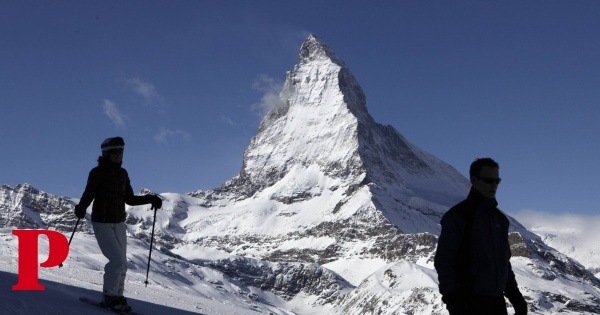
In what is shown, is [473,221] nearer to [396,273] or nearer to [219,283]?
[396,273]

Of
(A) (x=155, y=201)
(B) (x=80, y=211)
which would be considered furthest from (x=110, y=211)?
(A) (x=155, y=201)

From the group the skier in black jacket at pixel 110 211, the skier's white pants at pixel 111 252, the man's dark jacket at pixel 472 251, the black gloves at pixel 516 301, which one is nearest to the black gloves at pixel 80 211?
the skier in black jacket at pixel 110 211

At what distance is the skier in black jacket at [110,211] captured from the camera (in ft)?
30.5

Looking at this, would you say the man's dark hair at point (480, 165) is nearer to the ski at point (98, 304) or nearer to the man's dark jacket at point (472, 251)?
the man's dark jacket at point (472, 251)

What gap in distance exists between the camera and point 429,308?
486 ft

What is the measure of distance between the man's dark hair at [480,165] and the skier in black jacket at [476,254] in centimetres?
1

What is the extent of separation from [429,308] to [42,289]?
144025 millimetres

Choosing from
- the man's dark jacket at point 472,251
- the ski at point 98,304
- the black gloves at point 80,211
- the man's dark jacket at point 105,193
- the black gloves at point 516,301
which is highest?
the man's dark jacket at point 105,193

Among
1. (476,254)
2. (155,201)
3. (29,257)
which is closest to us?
(476,254)

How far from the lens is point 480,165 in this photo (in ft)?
21.8

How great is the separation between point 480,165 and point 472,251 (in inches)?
33.0

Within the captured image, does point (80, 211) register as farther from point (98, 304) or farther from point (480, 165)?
point (480, 165)

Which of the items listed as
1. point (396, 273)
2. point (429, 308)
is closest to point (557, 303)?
point (396, 273)

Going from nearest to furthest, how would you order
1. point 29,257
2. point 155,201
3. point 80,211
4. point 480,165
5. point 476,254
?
point 476,254, point 480,165, point 80,211, point 29,257, point 155,201
